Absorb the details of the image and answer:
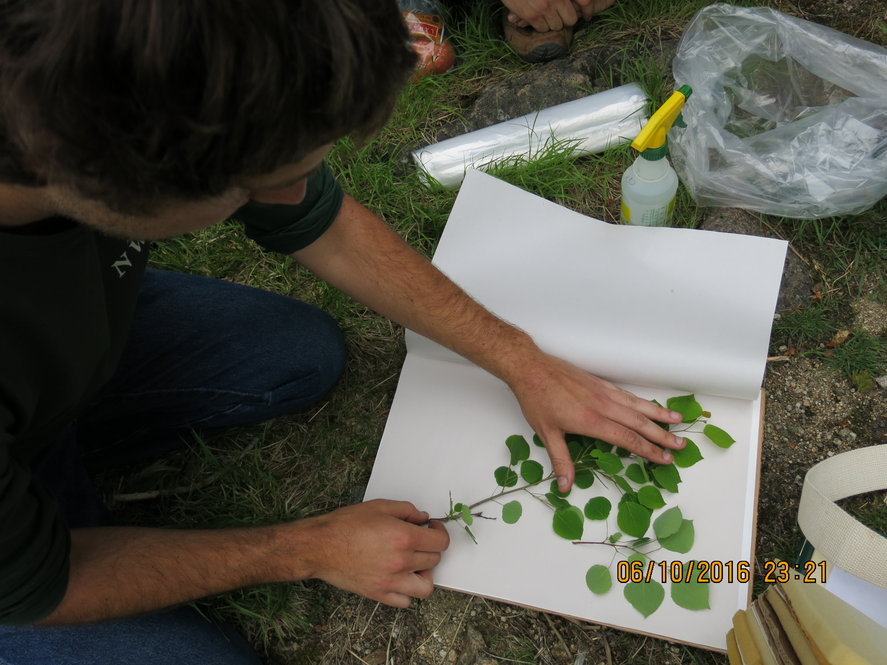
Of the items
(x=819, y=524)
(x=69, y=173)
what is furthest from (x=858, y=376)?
(x=69, y=173)

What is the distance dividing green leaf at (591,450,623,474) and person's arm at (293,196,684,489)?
0.05 metres

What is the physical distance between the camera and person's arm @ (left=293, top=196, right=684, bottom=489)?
44.7 inches

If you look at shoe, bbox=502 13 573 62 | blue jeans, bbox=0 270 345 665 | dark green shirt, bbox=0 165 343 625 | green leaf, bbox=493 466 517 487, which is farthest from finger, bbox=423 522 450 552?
shoe, bbox=502 13 573 62

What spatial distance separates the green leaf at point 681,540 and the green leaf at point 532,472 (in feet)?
0.65

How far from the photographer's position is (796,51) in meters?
1.54

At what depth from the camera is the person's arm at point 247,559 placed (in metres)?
0.91

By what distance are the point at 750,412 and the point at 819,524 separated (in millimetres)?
203

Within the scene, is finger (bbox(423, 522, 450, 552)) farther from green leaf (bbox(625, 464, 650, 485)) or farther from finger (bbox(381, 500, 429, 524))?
green leaf (bbox(625, 464, 650, 485))

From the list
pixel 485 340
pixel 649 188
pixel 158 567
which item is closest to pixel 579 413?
pixel 485 340

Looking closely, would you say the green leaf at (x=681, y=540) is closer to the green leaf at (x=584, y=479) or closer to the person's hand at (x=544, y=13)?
the green leaf at (x=584, y=479)

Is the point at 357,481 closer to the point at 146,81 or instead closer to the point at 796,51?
the point at 146,81

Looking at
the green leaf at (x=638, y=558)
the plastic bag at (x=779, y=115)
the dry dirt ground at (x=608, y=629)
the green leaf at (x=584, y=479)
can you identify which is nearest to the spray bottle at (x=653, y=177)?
the plastic bag at (x=779, y=115)

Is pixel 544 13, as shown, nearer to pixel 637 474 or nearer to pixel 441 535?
pixel 637 474

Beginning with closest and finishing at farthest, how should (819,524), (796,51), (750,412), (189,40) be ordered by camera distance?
1. (189,40)
2. (819,524)
3. (750,412)
4. (796,51)
